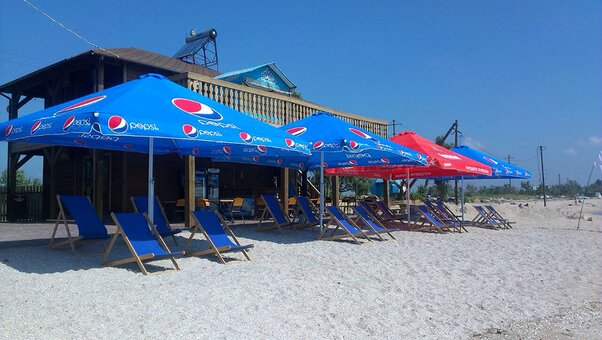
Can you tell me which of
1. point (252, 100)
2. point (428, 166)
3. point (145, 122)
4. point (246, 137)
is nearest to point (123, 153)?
point (252, 100)

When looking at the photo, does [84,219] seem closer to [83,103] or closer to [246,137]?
[83,103]

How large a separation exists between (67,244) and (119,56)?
7043mm

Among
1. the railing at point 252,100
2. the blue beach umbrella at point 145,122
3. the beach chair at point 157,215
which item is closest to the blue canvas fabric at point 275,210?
the blue beach umbrella at point 145,122

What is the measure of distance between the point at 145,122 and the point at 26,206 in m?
13.0

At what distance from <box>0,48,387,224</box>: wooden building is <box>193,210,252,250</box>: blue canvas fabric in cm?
307

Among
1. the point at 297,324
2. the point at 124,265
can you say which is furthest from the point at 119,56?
the point at 297,324

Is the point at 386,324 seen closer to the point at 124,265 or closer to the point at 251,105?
the point at 124,265

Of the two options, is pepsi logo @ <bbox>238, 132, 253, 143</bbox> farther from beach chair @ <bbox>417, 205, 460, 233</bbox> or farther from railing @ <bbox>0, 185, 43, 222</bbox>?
railing @ <bbox>0, 185, 43, 222</bbox>

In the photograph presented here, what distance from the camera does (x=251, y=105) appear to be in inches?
511

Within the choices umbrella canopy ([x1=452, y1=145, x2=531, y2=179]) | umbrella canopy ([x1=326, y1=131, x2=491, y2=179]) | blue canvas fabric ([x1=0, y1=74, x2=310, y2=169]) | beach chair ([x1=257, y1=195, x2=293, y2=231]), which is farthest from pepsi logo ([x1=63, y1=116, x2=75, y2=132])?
umbrella canopy ([x1=452, y1=145, x2=531, y2=179])

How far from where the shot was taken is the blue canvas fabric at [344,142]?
28.2 feet

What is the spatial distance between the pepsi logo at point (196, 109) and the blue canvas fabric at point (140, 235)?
1.52 m

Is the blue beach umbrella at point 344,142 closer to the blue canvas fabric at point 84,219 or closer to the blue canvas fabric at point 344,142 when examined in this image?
the blue canvas fabric at point 344,142

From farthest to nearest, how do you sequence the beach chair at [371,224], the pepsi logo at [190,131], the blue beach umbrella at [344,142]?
the beach chair at [371,224] < the blue beach umbrella at [344,142] < the pepsi logo at [190,131]
